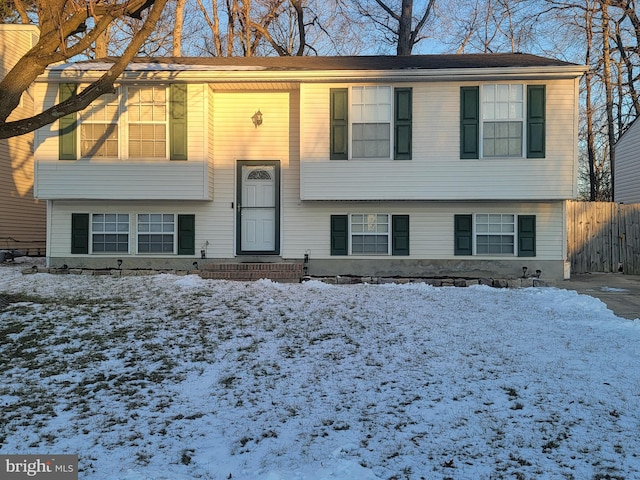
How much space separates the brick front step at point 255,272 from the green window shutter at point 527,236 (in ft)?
15.7

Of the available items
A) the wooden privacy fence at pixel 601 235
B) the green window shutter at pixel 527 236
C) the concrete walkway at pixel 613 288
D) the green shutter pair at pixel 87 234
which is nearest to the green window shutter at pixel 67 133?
the green shutter pair at pixel 87 234

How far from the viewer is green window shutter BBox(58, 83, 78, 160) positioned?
10023 millimetres

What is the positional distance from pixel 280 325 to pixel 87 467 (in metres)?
3.36

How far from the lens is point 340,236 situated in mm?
10242

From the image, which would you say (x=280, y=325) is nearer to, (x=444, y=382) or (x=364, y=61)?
(x=444, y=382)

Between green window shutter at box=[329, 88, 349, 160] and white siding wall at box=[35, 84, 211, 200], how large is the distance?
2725 millimetres

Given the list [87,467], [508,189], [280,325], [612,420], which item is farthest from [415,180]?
[87,467]

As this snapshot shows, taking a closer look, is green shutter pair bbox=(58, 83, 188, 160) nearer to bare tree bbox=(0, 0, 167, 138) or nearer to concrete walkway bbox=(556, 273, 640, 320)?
bare tree bbox=(0, 0, 167, 138)

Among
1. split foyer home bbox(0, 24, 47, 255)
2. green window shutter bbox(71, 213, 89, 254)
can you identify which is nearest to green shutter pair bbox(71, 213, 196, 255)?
green window shutter bbox(71, 213, 89, 254)

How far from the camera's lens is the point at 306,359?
4727 millimetres

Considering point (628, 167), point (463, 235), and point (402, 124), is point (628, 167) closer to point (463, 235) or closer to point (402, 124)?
point (463, 235)

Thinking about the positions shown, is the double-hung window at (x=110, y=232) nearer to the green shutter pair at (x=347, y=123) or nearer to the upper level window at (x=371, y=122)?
the green shutter pair at (x=347, y=123)

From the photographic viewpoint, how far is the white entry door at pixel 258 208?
1056cm

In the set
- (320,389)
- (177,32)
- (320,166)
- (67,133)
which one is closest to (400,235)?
(320,166)
